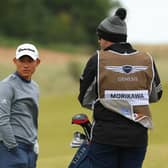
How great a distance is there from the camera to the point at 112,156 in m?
6.45

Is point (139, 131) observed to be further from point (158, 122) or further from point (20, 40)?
point (20, 40)

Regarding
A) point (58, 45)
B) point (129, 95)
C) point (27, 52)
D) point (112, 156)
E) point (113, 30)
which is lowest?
point (112, 156)

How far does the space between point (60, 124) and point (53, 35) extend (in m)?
56.3

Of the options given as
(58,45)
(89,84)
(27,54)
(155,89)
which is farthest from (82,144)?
(58,45)

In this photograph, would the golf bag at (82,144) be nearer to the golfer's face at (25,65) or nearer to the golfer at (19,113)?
the golfer at (19,113)

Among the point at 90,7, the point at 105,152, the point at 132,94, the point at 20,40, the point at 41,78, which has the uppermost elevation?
the point at 90,7

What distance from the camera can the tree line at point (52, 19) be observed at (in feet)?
247

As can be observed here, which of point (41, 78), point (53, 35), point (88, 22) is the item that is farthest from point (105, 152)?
point (88, 22)

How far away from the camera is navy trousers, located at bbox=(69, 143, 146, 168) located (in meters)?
6.43

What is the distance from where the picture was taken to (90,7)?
8606cm

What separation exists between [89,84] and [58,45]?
6944 cm

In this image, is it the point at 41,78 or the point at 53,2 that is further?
the point at 53,2

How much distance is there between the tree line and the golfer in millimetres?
67626

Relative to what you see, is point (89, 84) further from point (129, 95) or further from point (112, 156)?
point (112, 156)
